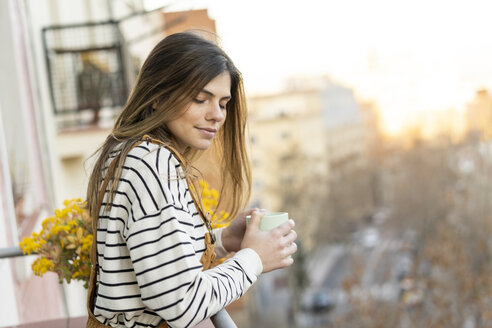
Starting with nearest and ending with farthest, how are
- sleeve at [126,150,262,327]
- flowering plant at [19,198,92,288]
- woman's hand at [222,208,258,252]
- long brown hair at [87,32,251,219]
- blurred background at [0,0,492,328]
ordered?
sleeve at [126,150,262,327] < long brown hair at [87,32,251,219] < woman's hand at [222,208,258,252] < flowering plant at [19,198,92,288] < blurred background at [0,0,492,328]

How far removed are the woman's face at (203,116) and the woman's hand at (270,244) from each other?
0.67 feet

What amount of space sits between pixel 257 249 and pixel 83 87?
5.84m

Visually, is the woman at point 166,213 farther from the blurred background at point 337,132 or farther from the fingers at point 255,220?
the blurred background at point 337,132

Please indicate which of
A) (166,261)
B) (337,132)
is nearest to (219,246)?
(166,261)

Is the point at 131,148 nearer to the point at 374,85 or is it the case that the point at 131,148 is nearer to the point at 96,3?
the point at 96,3

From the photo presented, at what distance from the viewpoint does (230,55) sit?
162cm

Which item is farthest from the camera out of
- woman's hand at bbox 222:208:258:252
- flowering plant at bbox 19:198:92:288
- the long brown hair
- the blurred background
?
the blurred background

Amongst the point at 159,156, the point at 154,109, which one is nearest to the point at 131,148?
the point at 159,156

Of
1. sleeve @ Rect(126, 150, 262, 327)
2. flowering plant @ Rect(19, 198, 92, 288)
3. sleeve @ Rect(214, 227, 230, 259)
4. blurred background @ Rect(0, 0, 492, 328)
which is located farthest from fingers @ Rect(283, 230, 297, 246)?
blurred background @ Rect(0, 0, 492, 328)

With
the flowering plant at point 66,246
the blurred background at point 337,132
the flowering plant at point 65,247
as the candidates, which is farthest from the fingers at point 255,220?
the blurred background at point 337,132

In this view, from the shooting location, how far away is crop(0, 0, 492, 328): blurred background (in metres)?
6.58

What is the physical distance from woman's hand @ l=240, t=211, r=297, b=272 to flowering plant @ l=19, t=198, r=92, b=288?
0.75m

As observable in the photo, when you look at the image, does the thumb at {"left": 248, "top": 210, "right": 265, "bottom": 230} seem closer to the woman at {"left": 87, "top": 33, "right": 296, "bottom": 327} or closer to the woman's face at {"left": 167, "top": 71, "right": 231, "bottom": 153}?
the woman at {"left": 87, "top": 33, "right": 296, "bottom": 327}

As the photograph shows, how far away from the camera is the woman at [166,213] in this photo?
4.19 feet
